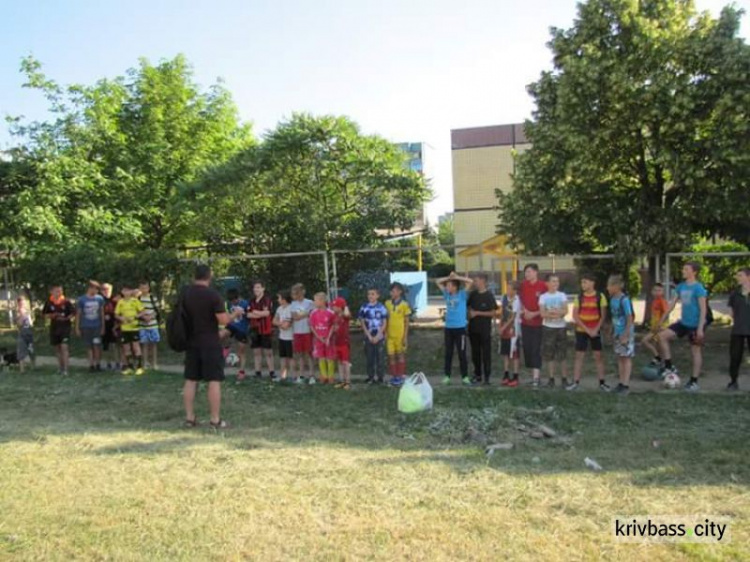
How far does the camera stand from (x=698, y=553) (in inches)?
143

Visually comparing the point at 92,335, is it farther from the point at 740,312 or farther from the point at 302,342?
the point at 740,312

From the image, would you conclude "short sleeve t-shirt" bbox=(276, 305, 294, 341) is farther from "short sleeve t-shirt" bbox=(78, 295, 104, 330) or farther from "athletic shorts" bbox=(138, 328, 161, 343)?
"short sleeve t-shirt" bbox=(78, 295, 104, 330)

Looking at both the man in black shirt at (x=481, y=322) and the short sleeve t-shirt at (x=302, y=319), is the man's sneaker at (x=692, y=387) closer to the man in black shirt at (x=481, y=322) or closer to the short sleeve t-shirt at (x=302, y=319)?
the man in black shirt at (x=481, y=322)

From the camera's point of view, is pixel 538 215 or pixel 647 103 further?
pixel 538 215

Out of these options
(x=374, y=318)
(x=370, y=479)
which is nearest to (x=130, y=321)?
(x=374, y=318)

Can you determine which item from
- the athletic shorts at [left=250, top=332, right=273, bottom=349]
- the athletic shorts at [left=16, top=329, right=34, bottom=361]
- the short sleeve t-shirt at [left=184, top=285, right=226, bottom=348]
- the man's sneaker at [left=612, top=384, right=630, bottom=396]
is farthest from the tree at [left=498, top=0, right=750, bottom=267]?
the athletic shorts at [left=16, top=329, right=34, bottom=361]

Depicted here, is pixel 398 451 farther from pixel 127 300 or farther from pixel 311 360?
pixel 127 300

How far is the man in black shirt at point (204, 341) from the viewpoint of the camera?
22.6 feet

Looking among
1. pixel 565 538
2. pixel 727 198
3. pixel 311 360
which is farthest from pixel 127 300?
pixel 727 198

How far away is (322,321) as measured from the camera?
941 centimetres

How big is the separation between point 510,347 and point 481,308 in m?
0.71

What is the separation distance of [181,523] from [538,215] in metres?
9.39

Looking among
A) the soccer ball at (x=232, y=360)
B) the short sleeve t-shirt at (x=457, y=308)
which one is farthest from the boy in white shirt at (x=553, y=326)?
the soccer ball at (x=232, y=360)

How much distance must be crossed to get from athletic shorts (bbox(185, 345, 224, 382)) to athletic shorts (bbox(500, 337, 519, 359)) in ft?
13.7
